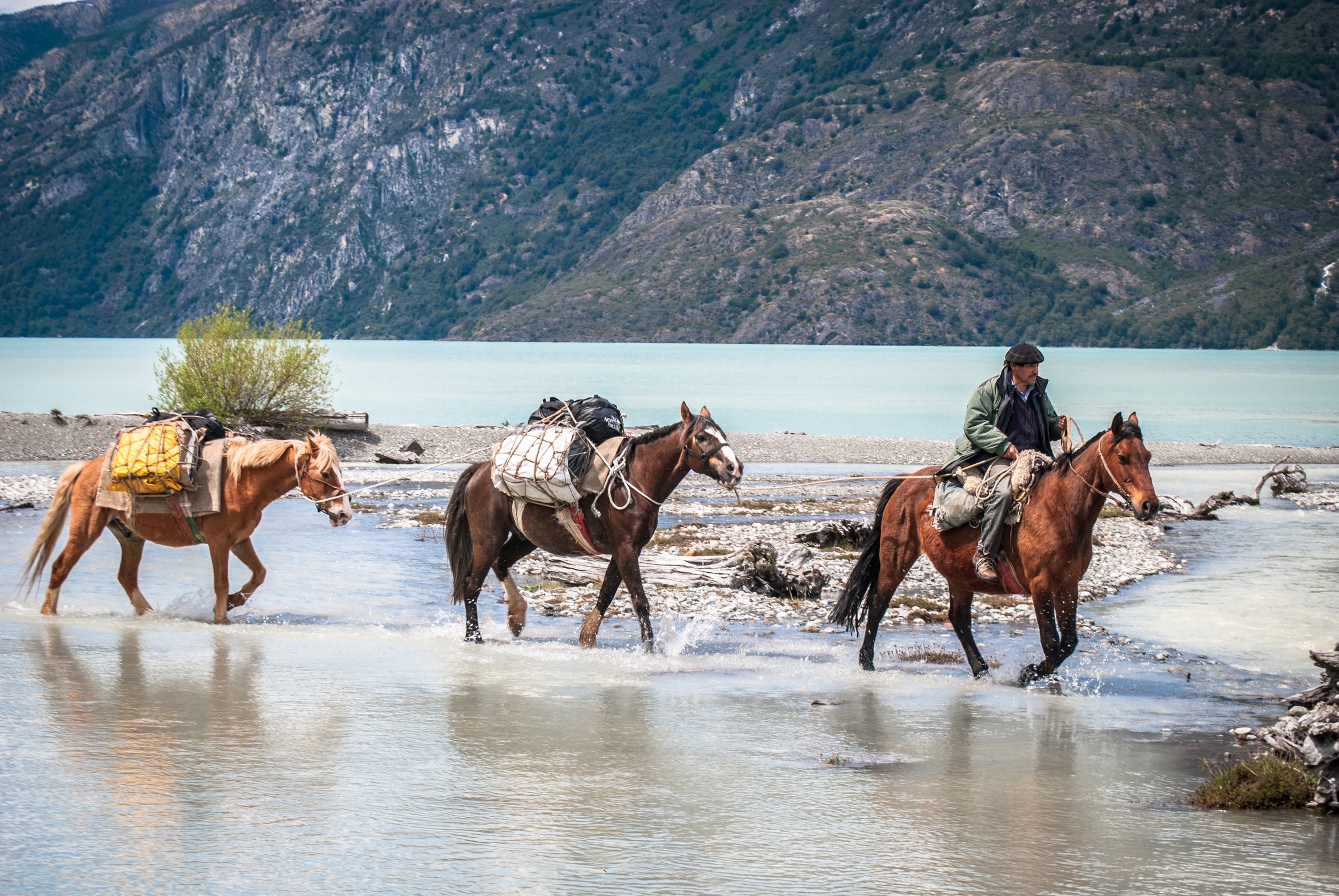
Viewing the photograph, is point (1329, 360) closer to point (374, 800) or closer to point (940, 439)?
point (940, 439)

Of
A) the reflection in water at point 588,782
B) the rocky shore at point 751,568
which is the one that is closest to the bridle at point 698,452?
the rocky shore at point 751,568

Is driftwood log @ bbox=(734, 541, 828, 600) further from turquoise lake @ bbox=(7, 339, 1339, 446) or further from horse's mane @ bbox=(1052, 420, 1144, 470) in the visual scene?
turquoise lake @ bbox=(7, 339, 1339, 446)

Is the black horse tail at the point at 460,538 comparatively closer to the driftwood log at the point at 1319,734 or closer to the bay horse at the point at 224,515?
the bay horse at the point at 224,515

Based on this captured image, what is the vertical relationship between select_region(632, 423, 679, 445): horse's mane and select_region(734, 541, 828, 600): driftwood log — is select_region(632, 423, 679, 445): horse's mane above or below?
above

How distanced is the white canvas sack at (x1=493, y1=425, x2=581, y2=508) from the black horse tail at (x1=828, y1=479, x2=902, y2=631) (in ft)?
8.33

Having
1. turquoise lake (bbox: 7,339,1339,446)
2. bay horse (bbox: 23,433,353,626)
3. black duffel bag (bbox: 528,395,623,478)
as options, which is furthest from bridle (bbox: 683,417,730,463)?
turquoise lake (bbox: 7,339,1339,446)

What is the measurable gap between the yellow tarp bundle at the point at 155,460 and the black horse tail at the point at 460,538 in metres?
2.45

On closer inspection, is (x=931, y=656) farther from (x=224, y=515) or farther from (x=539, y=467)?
(x=224, y=515)

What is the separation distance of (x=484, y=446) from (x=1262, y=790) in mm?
34371

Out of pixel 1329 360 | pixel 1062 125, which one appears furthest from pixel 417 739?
pixel 1062 125

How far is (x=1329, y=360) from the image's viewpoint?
136625 millimetres

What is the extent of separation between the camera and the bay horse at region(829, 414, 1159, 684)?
9672 mm

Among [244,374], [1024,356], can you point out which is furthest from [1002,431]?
[244,374]

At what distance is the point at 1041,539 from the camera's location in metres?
10.0
